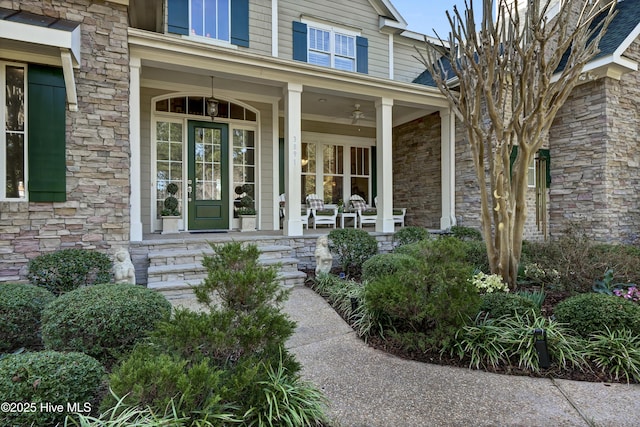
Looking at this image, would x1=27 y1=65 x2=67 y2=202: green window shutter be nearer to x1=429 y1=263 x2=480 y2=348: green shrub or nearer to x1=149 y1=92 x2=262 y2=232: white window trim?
x1=149 y1=92 x2=262 y2=232: white window trim

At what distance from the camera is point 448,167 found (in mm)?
7977

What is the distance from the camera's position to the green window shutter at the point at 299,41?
7469mm

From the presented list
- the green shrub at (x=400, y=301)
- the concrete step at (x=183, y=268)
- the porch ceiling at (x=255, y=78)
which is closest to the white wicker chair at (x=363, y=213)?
the porch ceiling at (x=255, y=78)

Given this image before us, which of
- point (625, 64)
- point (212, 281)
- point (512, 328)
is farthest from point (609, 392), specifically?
point (625, 64)

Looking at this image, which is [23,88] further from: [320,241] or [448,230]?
[448,230]

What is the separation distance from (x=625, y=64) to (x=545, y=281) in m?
5.33

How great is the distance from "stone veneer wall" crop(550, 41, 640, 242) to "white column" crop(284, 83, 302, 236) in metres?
5.81

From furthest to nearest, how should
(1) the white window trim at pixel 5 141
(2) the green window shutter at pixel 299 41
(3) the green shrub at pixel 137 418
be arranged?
(2) the green window shutter at pixel 299 41 < (1) the white window trim at pixel 5 141 < (3) the green shrub at pixel 137 418

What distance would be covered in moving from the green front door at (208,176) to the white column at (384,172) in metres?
3.25

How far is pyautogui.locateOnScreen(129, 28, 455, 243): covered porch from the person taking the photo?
18.5 feet

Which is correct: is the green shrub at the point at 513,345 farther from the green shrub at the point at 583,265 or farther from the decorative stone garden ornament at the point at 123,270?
the decorative stone garden ornament at the point at 123,270

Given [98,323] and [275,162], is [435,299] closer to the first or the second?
[98,323]

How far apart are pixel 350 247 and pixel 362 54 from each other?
513 cm

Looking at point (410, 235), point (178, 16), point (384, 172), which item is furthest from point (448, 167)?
point (178, 16)
